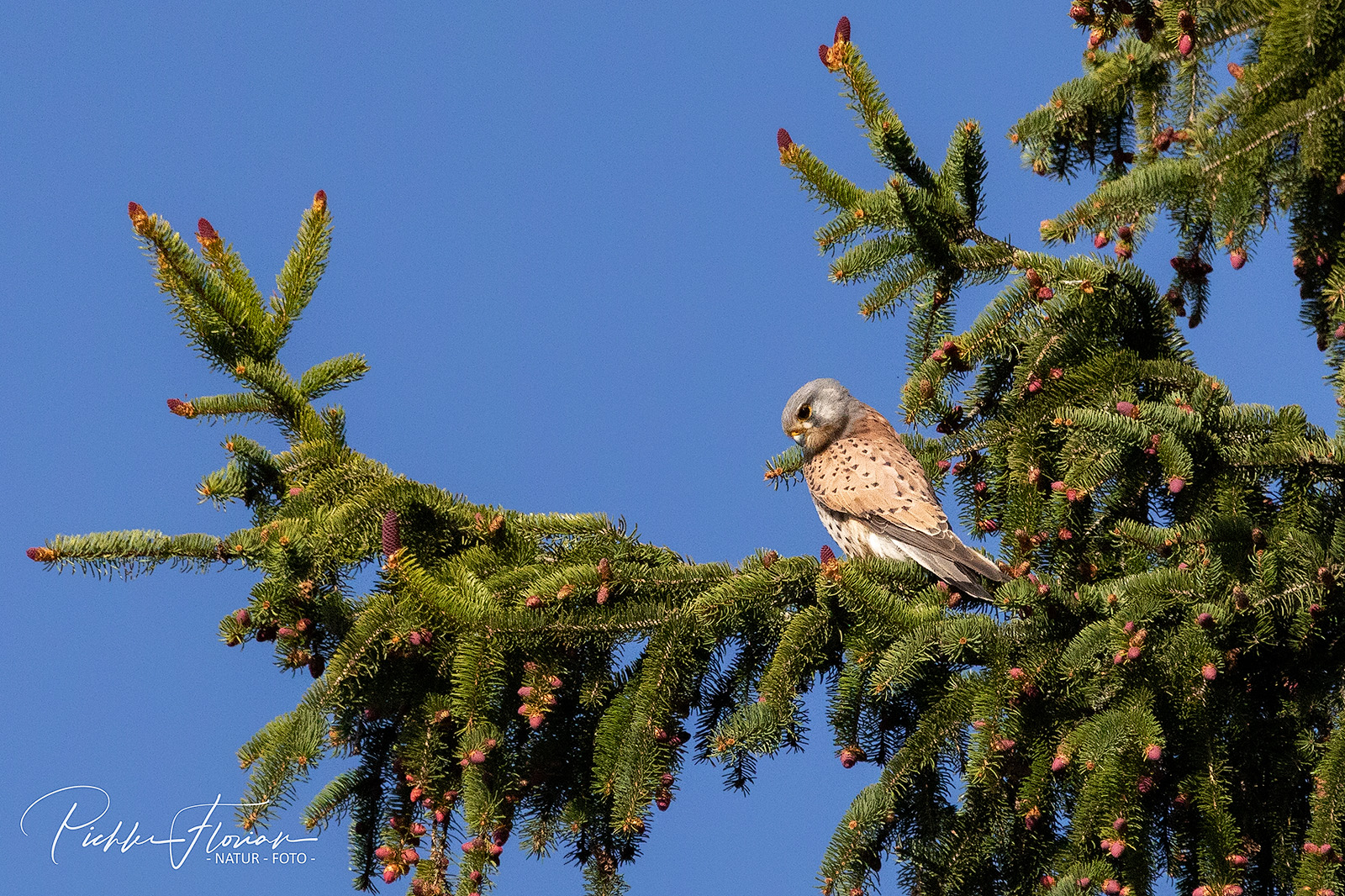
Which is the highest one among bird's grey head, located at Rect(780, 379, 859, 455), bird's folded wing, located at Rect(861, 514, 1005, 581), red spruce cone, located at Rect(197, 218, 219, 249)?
bird's grey head, located at Rect(780, 379, 859, 455)

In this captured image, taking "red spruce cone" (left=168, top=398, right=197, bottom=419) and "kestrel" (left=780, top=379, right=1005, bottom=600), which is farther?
"kestrel" (left=780, top=379, right=1005, bottom=600)

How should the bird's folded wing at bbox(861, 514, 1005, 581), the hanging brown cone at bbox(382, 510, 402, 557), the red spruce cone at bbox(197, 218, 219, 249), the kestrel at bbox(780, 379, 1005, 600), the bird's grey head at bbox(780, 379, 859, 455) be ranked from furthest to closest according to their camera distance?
1. the bird's grey head at bbox(780, 379, 859, 455)
2. the kestrel at bbox(780, 379, 1005, 600)
3. the bird's folded wing at bbox(861, 514, 1005, 581)
4. the red spruce cone at bbox(197, 218, 219, 249)
5. the hanging brown cone at bbox(382, 510, 402, 557)

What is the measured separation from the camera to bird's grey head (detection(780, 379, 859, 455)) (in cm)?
620

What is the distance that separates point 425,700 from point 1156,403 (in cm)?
239

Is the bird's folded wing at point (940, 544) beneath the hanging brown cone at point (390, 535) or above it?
above

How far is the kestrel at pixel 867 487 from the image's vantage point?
4988 mm

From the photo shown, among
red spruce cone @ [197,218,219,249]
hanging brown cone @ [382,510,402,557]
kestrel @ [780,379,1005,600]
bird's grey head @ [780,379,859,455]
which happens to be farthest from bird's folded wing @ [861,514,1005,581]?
red spruce cone @ [197,218,219,249]

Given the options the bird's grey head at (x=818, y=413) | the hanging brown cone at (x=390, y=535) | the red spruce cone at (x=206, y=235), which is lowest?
the hanging brown cone at (x=390, y=535)

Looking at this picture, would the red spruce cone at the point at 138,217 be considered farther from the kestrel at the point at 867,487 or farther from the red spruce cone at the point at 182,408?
the kestrel at the point at 867,487

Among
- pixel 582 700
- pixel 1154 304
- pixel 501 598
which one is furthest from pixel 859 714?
pixel 1154 304

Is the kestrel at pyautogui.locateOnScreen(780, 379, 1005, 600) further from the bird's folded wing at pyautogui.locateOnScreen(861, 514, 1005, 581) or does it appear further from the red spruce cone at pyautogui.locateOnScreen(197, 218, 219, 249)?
the red spruce cone at pyautogui.locateOnScreen(197, 218, 219, 249)

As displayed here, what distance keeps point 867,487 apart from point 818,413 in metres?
0.87

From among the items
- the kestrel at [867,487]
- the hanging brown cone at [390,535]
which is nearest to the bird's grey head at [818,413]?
the kestrel at [867,487]

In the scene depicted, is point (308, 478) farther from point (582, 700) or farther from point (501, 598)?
point (582, 700)
